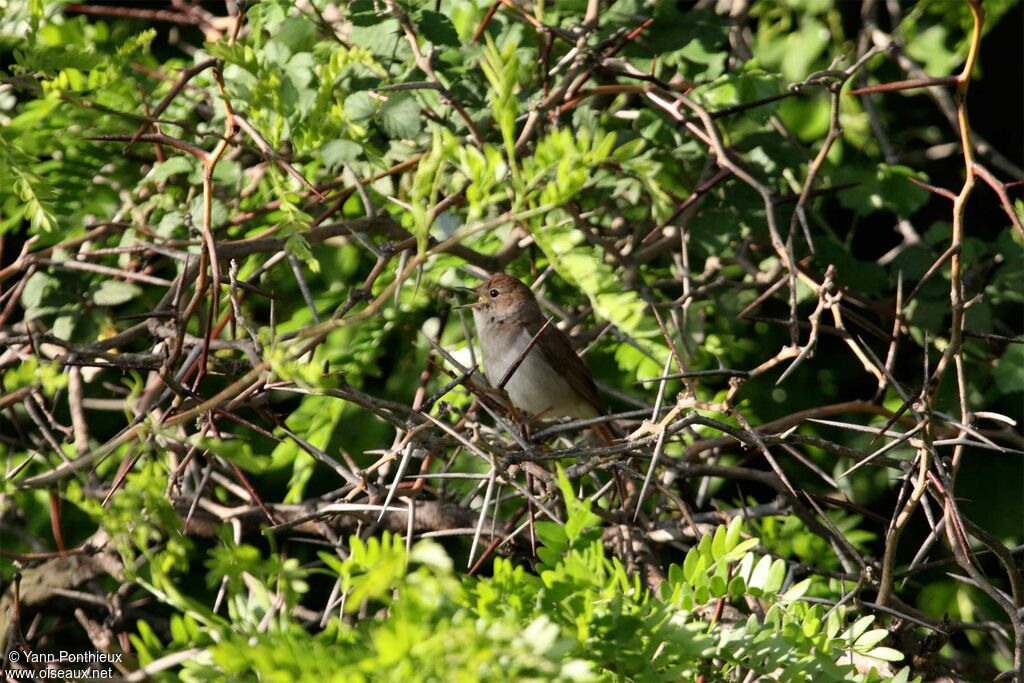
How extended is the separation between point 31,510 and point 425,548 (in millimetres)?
2971

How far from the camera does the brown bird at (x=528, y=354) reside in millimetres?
4324

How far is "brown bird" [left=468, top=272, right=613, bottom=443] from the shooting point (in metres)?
4.32

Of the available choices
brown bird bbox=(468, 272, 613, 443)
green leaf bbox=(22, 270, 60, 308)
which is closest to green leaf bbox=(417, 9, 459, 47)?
brown bird bbox=(468, 272, 613, 443)

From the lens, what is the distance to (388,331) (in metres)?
3.94

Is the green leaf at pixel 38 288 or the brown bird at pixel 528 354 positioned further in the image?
the brown bird at pixel 528 354

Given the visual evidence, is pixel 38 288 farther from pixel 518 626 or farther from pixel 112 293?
pixel 518 626

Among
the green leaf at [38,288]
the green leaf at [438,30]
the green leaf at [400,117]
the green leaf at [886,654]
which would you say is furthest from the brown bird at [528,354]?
the green leaf at [886,654]

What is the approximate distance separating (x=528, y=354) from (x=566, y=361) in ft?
0.54

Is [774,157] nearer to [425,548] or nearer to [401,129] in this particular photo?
[401,129]

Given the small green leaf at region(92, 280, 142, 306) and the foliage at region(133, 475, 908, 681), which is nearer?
the foliage at region(133, 475, 908, 681)

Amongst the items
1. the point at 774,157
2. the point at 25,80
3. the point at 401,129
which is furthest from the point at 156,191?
the point at 774,157

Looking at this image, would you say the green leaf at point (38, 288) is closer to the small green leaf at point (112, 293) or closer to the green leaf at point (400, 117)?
the small green leaf at point (112, 293)

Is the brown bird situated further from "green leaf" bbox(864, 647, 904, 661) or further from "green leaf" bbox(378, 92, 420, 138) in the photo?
"green leaf" bbox(864, 647, 904, 661)

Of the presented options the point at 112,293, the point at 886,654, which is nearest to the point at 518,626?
the point at 886,654
